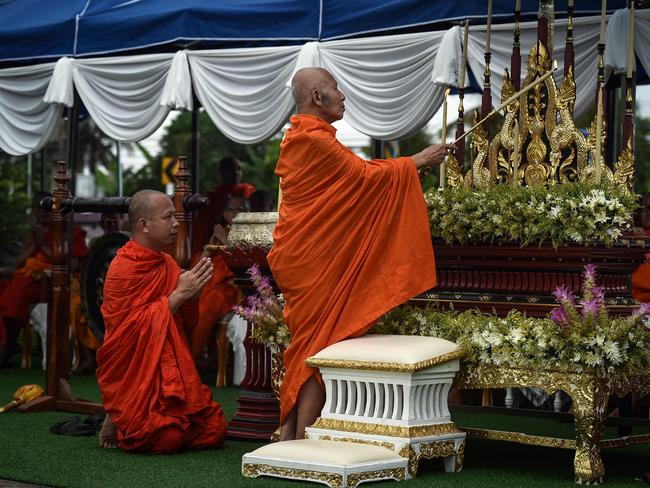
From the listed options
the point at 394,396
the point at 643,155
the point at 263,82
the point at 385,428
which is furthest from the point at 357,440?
the point at 643,155

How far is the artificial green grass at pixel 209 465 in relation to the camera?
210 inches

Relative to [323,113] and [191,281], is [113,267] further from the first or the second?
[323,113]

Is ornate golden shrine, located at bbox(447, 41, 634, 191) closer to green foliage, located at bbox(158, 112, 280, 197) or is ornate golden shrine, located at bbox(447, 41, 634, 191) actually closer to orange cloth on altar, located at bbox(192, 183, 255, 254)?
orange cloth on altar, located at bbox(192, 183, 255, 254)

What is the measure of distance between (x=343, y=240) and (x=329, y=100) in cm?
74

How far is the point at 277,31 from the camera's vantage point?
9750mm

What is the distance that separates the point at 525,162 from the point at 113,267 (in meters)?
2.25

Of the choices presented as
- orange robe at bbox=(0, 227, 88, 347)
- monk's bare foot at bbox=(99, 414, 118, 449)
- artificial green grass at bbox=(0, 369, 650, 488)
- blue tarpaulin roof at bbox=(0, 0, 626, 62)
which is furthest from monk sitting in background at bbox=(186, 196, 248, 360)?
monk's bare foot at bbox=(99, 414, 118, 449)

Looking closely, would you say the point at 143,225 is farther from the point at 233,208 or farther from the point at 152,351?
the point at 233,208

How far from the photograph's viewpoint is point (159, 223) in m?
6.32

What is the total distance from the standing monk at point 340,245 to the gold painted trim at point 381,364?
0.67ft

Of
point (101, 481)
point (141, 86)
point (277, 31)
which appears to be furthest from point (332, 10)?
point (101, 481)

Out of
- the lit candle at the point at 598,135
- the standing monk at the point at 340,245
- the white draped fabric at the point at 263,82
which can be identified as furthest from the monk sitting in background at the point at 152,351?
the white draped fabric at the point at 263,82

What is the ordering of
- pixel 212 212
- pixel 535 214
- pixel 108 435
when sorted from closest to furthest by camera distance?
1. pixel 535 214
2. pixel 108 435
3. pixel 212 212

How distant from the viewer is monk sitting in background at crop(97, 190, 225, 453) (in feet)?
20.1
